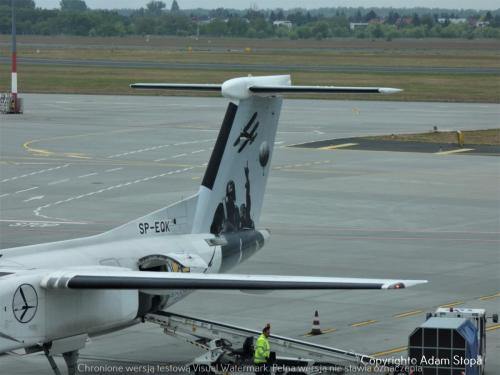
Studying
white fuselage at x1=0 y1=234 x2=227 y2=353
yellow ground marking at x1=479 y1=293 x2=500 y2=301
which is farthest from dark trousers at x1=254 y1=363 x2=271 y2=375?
yellow ground marking at x1=479 y1=293 x2=500 y2=301

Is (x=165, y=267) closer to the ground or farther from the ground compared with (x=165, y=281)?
closer to the ground

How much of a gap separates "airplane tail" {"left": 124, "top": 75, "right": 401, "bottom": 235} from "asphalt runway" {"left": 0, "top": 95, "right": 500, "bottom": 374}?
2.90m

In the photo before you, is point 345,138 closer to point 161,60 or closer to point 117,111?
point 117,111

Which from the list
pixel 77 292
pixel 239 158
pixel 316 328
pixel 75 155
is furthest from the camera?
pixel 75 155

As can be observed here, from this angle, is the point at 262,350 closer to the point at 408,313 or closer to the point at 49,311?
the point at 49,311

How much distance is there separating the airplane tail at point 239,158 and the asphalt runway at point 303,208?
114 inches

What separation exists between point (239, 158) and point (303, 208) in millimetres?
20174

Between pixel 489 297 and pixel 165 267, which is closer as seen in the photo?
pixel 165 267

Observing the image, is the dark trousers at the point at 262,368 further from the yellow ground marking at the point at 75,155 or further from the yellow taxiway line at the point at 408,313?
the yellow ground marking at the point at 75,155

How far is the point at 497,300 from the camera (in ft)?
99.5

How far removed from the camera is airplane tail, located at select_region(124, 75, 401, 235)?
81.7ft

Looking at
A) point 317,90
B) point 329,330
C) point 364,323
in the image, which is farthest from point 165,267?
point 364,323

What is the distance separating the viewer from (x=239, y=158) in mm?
25766

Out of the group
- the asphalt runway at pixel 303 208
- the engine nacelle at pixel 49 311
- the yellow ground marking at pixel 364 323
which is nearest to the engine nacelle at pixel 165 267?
the engine nacelle at pixel 49 311
